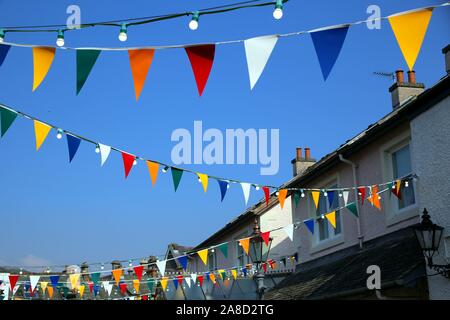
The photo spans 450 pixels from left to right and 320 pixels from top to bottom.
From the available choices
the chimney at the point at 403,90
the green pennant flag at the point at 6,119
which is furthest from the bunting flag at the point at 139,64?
the chimney at the point at 403,90

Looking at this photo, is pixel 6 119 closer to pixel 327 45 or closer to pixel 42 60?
pixel 42 60

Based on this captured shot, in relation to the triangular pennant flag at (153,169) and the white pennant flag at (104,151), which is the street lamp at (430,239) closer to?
the triangular pennant flag at (153,169)

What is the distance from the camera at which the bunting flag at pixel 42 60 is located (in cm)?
566

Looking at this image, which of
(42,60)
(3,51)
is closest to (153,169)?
(42,60)

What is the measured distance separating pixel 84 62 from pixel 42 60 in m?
0.41

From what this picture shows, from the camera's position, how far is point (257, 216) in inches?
691

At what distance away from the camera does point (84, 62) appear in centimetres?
564

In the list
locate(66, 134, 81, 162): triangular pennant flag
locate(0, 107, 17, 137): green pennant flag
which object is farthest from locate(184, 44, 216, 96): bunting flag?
locate(66, 134, 81, 162): triangular pennant flag

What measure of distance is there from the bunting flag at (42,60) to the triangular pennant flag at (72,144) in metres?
1.98
